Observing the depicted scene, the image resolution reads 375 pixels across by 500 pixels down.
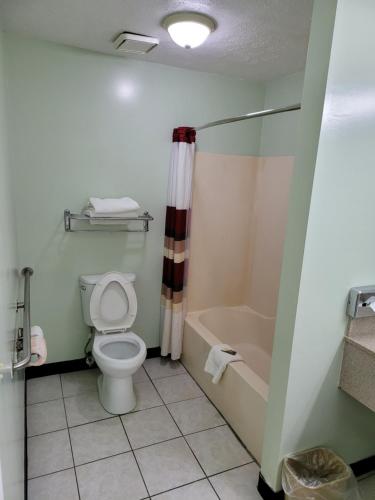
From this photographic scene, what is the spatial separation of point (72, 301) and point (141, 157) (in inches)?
47.0

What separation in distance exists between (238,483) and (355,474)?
639 millimetres

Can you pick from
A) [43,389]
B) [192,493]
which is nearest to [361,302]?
[192,493]

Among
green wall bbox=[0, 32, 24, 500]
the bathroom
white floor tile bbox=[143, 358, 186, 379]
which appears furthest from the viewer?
white floor tile bbox=[143, 358, 186, 379]

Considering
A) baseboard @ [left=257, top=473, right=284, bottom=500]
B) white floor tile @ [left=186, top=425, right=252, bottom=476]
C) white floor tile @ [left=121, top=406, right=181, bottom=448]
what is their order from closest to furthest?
baseboard @ [left=257, top=473, right=284, bottom=500] → white floor tile @ [left=186, top=425, right=252, bottom=476] → white floor tile @ [left=121, top=406, right=181, bottom=448]

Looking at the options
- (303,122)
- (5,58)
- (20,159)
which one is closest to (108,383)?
(20,159)

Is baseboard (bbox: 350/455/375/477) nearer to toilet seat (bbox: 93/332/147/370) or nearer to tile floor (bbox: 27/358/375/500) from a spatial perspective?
tile floor (bbox: 27/358/375/500)

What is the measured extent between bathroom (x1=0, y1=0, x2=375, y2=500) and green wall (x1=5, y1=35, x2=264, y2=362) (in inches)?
0.4

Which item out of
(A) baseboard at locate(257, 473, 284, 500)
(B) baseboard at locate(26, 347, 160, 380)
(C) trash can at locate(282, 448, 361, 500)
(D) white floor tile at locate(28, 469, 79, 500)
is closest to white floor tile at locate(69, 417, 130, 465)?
(D) white floor tile at locate(28, 469, 79, 500)

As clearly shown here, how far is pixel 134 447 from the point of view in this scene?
200 centimetres

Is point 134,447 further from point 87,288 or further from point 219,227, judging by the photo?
point 219,227

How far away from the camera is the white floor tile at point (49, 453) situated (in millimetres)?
1824

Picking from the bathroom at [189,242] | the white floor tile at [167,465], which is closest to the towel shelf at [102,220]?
the bathroom at [189,242]

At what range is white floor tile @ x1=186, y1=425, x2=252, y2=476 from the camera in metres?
1.92

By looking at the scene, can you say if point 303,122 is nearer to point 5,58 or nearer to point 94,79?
point 94,79
